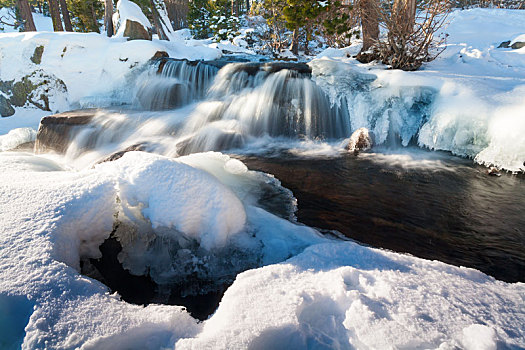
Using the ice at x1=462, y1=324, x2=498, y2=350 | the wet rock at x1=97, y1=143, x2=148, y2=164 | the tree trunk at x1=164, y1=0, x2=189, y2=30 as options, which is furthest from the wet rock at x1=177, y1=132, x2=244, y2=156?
the tree trunk at x1=164, y1=0, x2=189, y2=30

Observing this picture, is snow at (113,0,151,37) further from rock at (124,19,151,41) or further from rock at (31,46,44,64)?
rock at (31,46,44,64)

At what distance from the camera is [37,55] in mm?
8820

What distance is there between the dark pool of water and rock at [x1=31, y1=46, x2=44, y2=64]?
342 inches

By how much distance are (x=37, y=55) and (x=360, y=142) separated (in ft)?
33.7

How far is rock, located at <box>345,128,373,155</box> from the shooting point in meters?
5.46

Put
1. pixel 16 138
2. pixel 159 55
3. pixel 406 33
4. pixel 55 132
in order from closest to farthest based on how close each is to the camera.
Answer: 1. pixel 55 132
2. pixel 406 33
3. pixel 16 138
4. pixel 159 55

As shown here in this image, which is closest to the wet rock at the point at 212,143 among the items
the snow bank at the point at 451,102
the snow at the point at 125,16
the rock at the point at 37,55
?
the snow bank at the point at 451,102

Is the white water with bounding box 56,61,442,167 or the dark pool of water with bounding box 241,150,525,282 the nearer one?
the dark pool of water with bounding box 241,150,525,282

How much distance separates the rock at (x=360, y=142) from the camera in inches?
215

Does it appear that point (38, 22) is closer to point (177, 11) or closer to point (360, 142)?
point (177, 11)

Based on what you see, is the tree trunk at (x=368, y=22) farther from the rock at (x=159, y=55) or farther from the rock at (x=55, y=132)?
the rock at (x=55, y=132)

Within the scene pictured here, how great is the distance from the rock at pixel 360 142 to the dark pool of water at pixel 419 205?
47 centimetres

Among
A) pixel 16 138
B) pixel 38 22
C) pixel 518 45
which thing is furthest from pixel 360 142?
pixel 38 22

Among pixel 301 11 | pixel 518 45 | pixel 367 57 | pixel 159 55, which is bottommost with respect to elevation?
pixel 159 55
